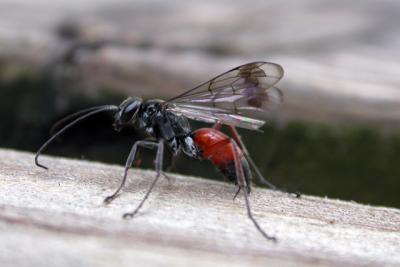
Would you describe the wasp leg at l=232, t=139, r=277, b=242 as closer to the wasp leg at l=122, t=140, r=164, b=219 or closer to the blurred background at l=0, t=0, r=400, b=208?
the blurred background at l=0, t=0, r=400, b=208

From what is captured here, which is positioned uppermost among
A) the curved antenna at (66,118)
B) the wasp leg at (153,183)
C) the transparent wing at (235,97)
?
the transparent wing at (235,97)

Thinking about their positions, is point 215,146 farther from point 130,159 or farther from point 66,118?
point 66,118

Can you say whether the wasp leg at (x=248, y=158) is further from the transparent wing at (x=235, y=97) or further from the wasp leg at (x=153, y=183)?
the wasp leg at (x=153, y=183)

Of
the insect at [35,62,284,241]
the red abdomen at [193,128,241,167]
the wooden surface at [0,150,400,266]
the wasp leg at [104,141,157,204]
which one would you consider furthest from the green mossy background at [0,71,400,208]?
the wooden surface at [0,150,400,266]

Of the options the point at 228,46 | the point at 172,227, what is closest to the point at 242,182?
the point at 172,227

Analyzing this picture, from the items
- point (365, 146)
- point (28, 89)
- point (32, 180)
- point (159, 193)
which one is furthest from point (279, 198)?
point (28, 89)

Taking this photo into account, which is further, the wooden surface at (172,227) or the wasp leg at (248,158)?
the wasp leg at (248,158)

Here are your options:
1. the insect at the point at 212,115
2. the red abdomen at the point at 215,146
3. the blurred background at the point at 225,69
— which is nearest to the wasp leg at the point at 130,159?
the insect at the point at 212,115
